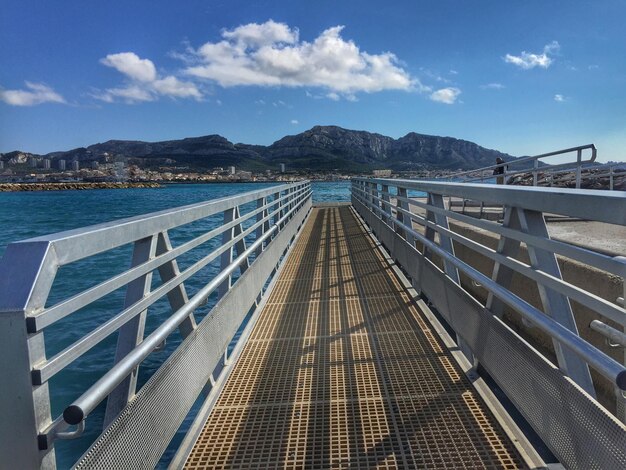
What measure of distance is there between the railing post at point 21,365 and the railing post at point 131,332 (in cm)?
61

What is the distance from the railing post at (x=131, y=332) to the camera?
221 cm

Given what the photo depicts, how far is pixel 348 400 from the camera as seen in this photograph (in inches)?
133

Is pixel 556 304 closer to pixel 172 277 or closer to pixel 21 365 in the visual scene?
pixel 172 277

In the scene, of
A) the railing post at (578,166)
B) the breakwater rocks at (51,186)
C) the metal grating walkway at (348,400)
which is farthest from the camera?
the breakwater rocks at (51,186)

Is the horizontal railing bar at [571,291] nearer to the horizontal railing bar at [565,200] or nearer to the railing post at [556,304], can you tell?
the railing post at [556,304]

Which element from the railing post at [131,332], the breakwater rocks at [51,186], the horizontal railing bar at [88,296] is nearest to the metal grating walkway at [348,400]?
the railing post at [131,332]

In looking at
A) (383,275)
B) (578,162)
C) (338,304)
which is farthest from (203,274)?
(578,162)

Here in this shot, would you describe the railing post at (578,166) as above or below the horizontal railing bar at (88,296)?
above

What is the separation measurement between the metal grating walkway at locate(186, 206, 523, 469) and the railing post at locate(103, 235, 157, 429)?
0.71 m

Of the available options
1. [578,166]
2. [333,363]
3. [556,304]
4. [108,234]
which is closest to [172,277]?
[108,234]

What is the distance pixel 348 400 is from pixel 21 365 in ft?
7.54

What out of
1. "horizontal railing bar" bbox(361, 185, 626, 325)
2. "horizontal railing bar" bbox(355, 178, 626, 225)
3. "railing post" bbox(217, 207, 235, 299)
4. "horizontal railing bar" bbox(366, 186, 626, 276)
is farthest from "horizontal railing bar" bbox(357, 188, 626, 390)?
"railing post" bbox(217, 207, 235, 299)

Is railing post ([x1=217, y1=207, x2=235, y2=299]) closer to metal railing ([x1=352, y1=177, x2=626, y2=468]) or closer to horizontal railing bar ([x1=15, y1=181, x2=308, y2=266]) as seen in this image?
horizontal railing bar ([x1=15, y1=181, x2=308, y2=266])

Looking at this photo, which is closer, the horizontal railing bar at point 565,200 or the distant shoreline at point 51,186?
the horizontal railing bar at point 565,200
